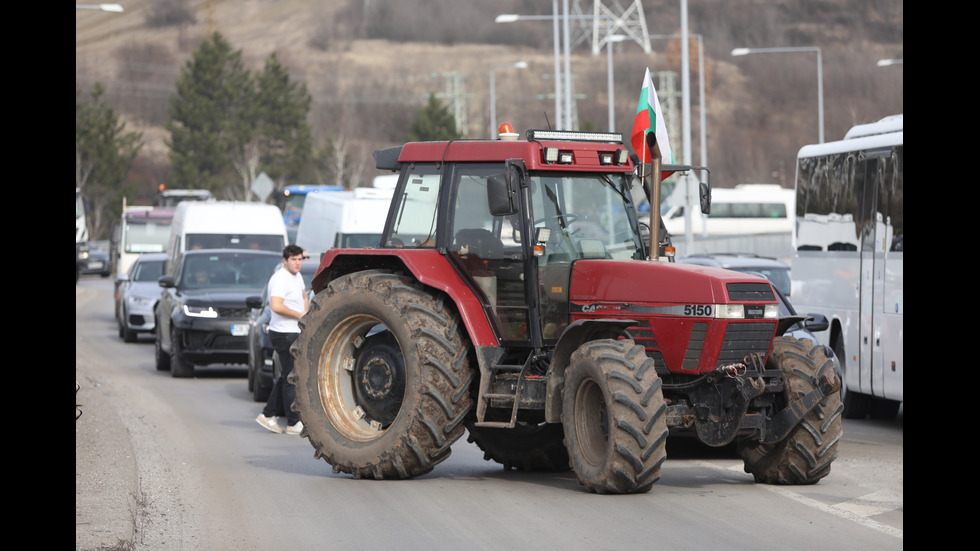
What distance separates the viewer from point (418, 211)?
11.6 metres

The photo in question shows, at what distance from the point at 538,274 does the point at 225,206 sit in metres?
20.1

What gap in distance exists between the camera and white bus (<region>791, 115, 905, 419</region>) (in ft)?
49.5

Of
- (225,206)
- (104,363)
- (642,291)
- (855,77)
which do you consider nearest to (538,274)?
(642,291)

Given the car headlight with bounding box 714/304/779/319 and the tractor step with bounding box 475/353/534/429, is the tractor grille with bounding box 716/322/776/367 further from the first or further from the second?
the tractor step with bounding box 475/353/534/429

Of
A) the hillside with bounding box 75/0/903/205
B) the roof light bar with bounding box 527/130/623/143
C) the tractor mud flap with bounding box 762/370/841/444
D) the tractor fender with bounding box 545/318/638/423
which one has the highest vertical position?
the hillside with bounding box 75/0/903/205

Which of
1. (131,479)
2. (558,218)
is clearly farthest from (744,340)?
(131,479)

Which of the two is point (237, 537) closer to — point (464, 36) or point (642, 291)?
point (642, 291)

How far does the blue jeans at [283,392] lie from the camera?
47.1 ft

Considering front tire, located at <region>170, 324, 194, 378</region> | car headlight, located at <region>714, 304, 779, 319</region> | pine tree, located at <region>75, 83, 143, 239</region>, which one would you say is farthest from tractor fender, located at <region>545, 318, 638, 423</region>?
pine tree, located at <region>75, 83, 143, 239</region>

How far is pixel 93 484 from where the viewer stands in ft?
34.2

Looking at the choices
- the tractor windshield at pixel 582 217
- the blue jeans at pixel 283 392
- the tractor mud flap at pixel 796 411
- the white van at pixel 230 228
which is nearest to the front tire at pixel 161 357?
the white van at pixel 230 228

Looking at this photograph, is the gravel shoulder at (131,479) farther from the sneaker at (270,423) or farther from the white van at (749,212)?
the white van at (749,212)

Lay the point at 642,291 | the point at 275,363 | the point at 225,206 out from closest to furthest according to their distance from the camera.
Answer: the point at 642,291 < the point at 275,363 < the point at 225,206

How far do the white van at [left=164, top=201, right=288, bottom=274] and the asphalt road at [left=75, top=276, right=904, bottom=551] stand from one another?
600 inches
